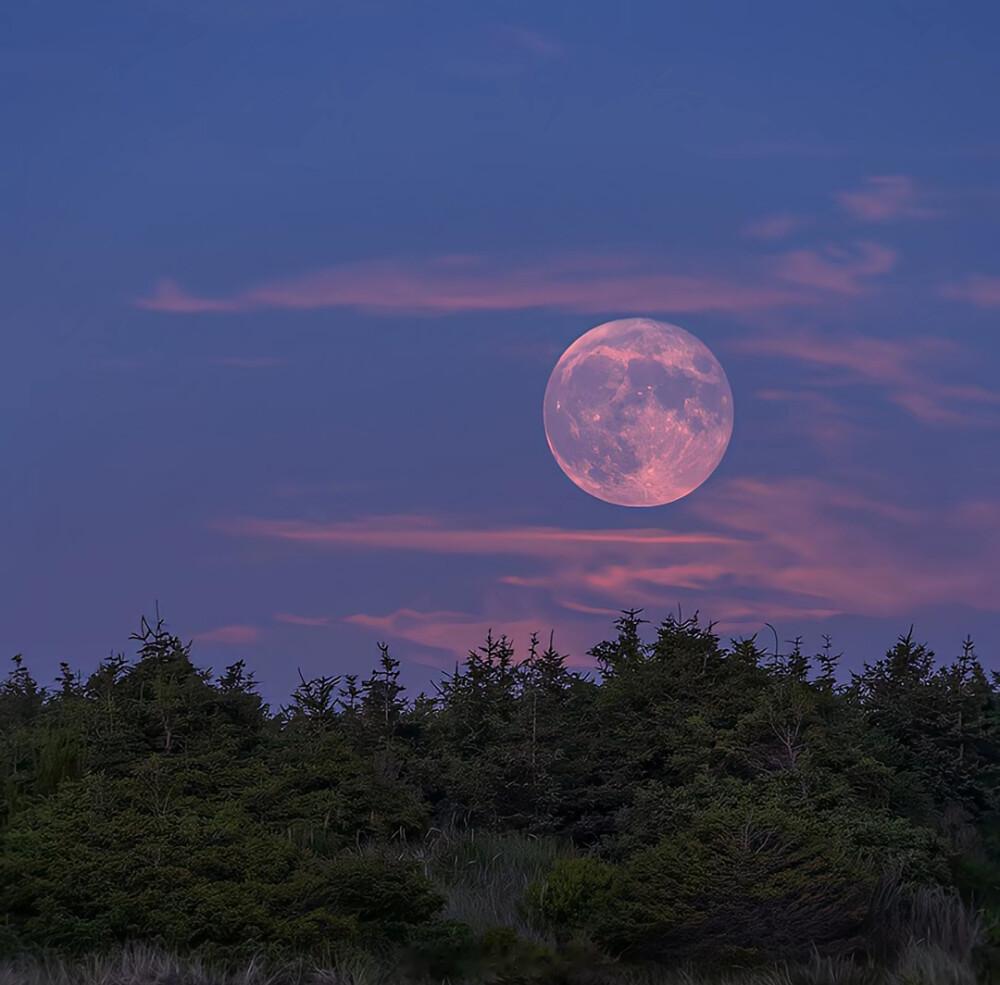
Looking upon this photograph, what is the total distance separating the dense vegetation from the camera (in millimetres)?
14562

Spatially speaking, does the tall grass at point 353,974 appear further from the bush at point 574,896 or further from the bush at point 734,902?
the bush at point 574,896

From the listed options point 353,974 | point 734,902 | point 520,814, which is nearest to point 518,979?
point 353,974

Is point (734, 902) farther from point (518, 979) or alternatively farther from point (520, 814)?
point (520, 814)

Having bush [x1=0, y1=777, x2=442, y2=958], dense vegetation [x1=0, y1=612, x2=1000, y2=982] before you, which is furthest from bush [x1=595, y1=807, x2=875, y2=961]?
bush [x1=0, y1=777, x2=442, y2=958]

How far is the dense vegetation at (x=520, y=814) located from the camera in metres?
14.6

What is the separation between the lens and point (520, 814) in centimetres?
2092

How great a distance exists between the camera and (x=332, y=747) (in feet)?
66.5

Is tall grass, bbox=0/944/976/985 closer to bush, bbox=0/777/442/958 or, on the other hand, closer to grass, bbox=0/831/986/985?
grass, bbox=0/831/986/985

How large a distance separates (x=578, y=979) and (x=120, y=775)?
841 centimetres

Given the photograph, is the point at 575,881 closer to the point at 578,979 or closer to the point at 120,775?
the point at 578,979

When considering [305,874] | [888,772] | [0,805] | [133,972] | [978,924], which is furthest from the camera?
[888,772]

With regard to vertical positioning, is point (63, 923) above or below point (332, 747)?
below

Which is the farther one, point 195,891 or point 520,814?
point 520,814

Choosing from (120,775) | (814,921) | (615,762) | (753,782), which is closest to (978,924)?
(814,921)
